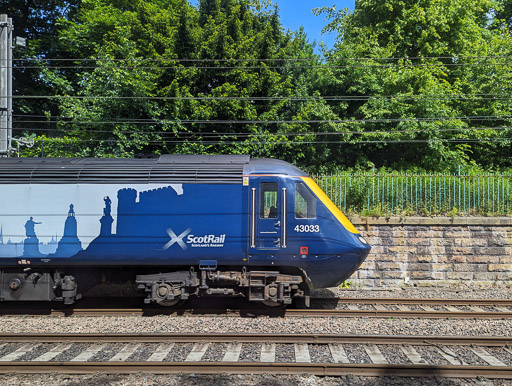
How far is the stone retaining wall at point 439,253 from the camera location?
12.0 meters

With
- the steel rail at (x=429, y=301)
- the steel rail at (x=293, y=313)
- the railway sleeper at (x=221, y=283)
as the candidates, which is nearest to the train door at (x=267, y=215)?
the railway sleeper at (x=221, y=283)

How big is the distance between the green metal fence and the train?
4.68 meters

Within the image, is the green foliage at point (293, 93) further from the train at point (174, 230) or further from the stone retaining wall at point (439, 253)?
the train at point (174, 230)

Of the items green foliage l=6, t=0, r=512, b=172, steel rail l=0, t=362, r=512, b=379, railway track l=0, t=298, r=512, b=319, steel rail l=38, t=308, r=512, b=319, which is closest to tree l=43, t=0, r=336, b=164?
green foliage l=6, t=0, r=512, b=172

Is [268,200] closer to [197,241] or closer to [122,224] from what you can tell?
[197,241]

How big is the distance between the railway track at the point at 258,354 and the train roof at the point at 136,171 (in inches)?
123

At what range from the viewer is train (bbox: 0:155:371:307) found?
328 inches

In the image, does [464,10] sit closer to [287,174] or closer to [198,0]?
[198,0]

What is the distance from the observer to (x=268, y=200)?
334 inches

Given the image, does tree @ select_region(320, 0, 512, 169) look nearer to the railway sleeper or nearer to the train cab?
the train cab

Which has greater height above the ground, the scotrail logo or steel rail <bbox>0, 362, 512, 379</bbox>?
the scotrail logo

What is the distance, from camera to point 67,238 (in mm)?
8352

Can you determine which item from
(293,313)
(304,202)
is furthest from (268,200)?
(293,313)

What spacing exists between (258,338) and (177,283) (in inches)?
94.0
